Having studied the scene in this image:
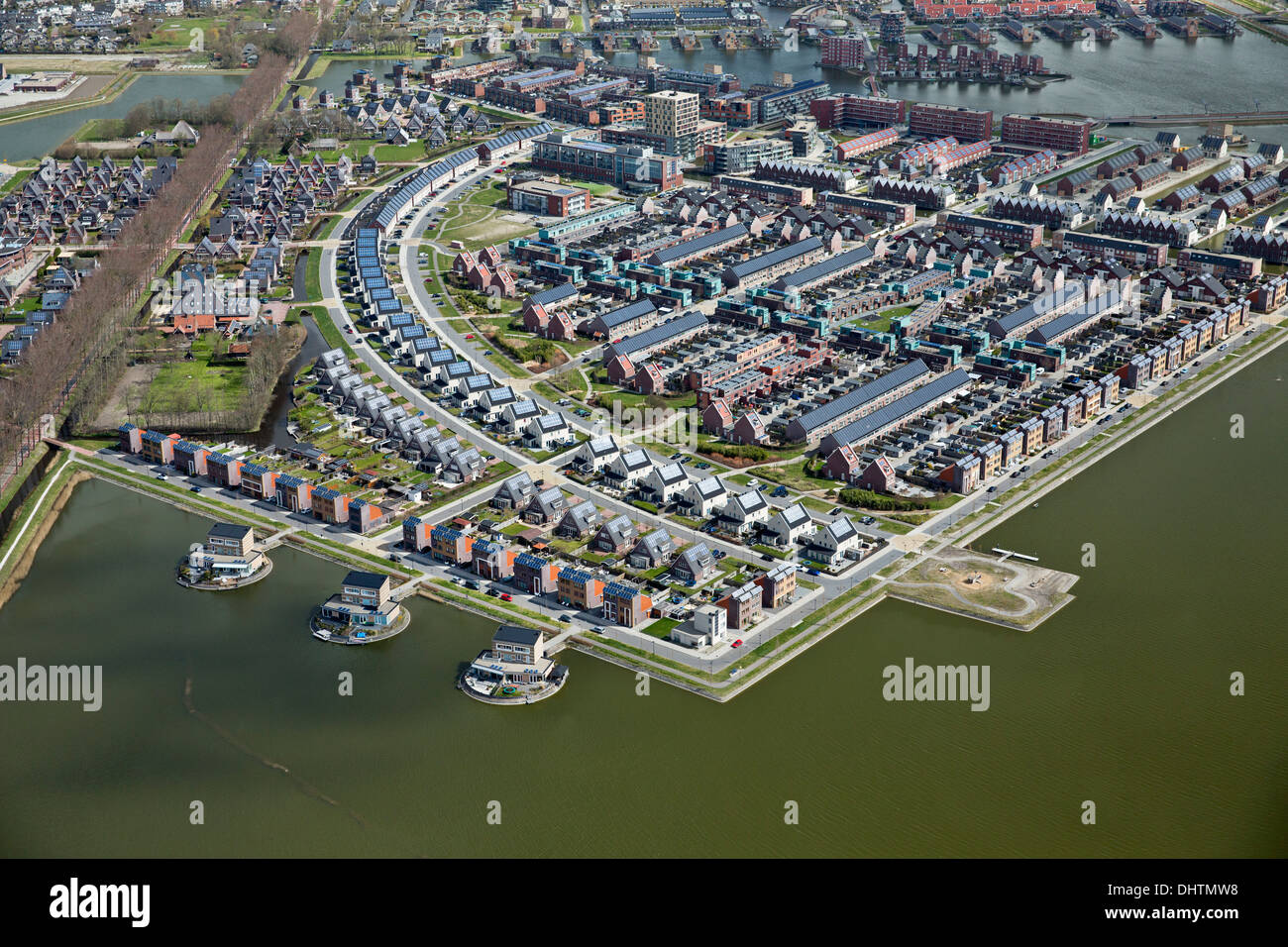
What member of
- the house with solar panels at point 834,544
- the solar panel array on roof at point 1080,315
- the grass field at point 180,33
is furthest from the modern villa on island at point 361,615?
the grass field at point 180,33

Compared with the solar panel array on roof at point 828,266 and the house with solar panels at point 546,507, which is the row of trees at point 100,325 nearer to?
the house with solar panels at point 546,507

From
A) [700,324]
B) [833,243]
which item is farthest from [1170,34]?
[700,324]

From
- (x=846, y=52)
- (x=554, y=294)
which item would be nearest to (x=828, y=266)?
(x=554, y=294)

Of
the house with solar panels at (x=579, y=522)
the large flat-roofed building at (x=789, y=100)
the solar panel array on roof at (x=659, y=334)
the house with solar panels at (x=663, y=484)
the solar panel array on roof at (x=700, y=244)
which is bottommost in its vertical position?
the house with solar panels at (x=579, y=522)

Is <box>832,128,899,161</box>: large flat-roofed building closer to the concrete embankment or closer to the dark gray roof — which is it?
the concrete embankment

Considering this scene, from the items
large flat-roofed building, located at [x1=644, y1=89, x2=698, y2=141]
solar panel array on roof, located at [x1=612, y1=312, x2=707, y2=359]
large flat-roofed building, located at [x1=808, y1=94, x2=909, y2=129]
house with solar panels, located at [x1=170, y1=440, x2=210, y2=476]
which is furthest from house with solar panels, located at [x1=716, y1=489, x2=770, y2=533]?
large flat-roofed building, located at [x1=808, y1=94, x2=909, y2=129]

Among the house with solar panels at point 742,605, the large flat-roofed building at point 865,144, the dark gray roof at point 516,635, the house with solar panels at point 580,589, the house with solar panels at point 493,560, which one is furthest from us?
the large flat-roofed building at point 865,144

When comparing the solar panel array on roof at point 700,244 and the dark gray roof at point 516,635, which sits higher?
the solar panel array on roof at point 700,244

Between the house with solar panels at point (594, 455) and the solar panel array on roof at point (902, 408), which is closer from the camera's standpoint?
the house with solar panels at point (594, 455)
